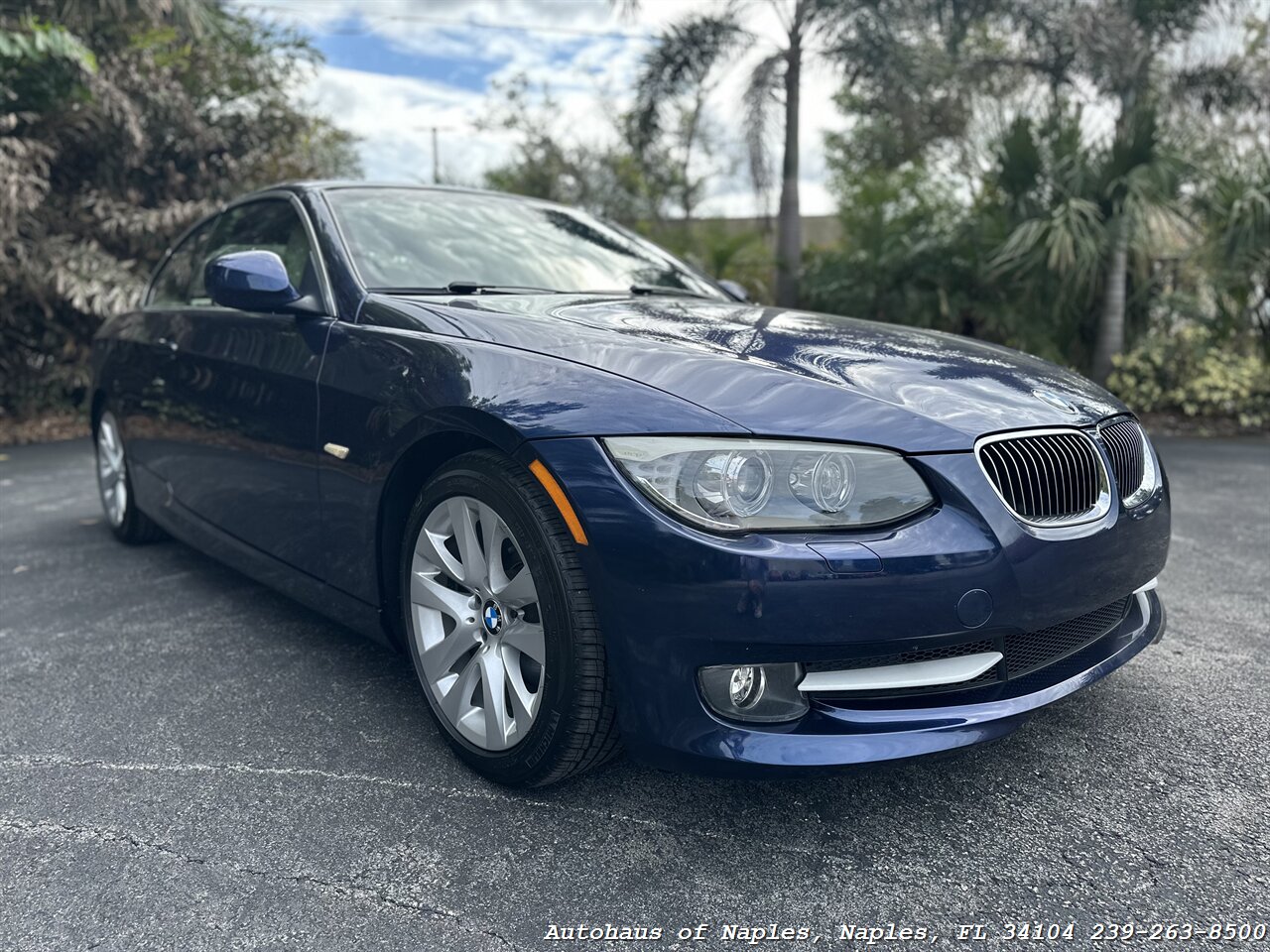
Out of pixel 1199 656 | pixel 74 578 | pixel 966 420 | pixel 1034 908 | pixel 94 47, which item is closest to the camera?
pixel 1034 908

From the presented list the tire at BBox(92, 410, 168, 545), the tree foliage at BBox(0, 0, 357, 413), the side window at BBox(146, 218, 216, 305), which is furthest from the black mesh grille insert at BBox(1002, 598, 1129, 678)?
the tree foliage at BBox(0, 0, 357, 413)

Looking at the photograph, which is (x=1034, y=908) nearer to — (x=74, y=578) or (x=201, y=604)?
(x=201, y=604)

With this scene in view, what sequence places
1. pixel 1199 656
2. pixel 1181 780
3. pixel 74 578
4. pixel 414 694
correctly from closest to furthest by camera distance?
1. pixel 1181 780
2. pixel 414 694
3. pixel 1199 656
4. pixel 74 578

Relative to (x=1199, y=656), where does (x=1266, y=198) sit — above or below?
above

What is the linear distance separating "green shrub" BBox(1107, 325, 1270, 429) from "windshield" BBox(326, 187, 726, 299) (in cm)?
636

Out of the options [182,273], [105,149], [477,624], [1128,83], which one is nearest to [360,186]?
[182,273]

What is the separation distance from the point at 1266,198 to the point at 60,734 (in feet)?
→ 29.1

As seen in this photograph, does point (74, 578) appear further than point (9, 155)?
No

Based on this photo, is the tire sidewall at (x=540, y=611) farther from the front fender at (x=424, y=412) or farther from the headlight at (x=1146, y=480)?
the headlight at (x=1146, y=480)

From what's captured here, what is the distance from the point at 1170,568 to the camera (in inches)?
158

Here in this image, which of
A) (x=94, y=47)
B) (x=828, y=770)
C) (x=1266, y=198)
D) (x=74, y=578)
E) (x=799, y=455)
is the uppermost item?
(x=94, y=47)

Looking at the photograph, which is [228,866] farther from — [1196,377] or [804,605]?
[1196,377]

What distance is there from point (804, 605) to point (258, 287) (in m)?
1.85

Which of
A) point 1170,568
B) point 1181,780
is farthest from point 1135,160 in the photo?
point 1181,780
